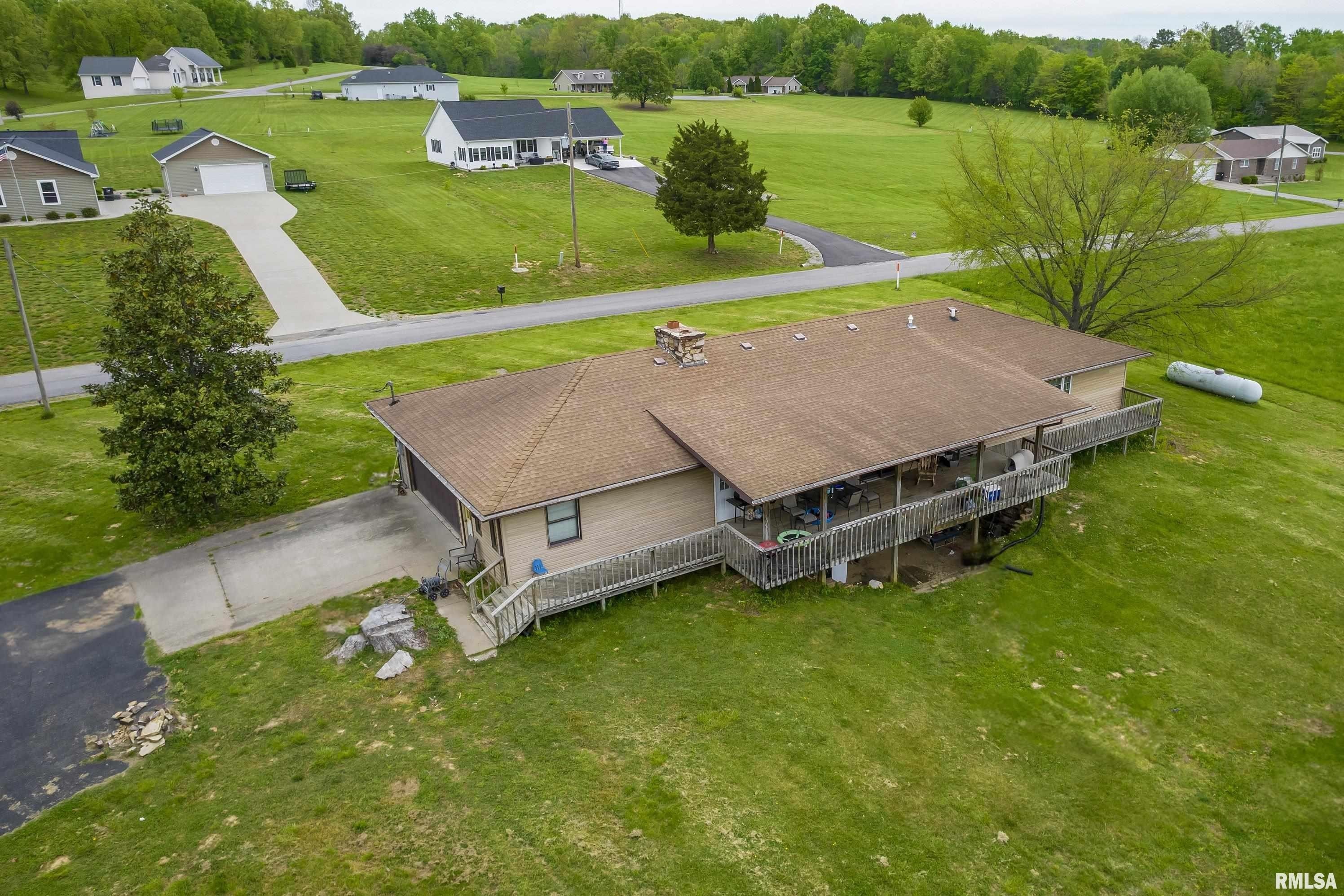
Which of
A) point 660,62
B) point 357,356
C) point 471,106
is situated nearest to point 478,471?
point 357,356

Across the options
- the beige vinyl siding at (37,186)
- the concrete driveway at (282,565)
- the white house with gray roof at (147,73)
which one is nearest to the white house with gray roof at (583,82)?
the white house with gray roof at (147,73)

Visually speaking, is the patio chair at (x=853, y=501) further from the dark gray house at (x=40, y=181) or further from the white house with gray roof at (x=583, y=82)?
the white house with gray roof at (x=583, y=82)

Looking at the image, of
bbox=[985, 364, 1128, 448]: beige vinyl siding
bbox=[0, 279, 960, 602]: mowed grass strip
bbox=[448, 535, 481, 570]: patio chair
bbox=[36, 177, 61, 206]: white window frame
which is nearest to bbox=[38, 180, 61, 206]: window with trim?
bbox=[36, 177, 61, 206]: white window frame

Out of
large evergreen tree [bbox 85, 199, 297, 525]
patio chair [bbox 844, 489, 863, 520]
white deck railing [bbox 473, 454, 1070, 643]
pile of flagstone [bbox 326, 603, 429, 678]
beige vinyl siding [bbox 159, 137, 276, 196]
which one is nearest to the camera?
pile of flagstone [bbox 326, 603, 429, 678]

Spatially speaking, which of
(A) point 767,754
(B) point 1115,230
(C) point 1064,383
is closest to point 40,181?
(C) point 1064,383

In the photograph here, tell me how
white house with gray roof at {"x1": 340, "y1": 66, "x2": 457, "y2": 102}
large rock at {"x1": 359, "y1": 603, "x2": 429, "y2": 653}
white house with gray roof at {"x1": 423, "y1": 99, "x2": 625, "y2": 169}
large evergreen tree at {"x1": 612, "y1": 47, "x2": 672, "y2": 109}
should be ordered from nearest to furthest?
large rock at {"x1": 359, "y1": 603, "x2": 429, "y2": 653}
white house with gray roof at {"x1": 423, "y1": 99, "x2": 625, "y2": 169}
white house with gray roof at {"x1": 340, "y1": 66, "x2": 457, "y2": 102}
large evergreen tree at {"x1": 612, "y1": 47, "x2": 672, "y2": 109}

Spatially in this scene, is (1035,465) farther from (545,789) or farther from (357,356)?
(357,356)

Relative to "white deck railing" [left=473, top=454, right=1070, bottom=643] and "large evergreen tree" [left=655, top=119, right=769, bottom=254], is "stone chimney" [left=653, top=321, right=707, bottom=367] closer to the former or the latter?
"white deck railing" [left=473, top=454, right=1070, bottom=643]
